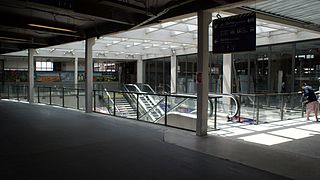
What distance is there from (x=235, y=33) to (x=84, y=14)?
11.6 feet

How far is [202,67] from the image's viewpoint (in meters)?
6.15

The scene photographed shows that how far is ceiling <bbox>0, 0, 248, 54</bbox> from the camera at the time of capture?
6.10 meters

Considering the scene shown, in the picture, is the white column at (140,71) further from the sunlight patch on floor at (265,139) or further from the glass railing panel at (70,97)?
the sunlight patch on floor at (265,139)

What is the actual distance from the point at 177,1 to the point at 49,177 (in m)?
4.33

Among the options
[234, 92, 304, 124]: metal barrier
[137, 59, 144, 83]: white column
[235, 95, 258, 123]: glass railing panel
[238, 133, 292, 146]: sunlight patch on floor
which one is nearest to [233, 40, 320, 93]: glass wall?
[234, 92, 304, 124]: metal barrier

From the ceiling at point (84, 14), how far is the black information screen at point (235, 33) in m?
0.40

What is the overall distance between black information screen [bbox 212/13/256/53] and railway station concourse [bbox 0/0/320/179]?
21 mm

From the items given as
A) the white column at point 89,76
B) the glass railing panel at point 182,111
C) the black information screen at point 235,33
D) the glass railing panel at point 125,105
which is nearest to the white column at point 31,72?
the white column at point 89,76

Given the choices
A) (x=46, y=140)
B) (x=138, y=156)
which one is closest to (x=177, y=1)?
(x=138, y=156)

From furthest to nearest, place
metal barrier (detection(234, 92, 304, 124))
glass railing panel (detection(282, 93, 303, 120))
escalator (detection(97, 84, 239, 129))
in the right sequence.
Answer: glass railing panel (detection(282, 93, 303, 120))
metal barrier (detection(234, 92, 304, 124))
escalator (detection(97, 84, 239, 129))

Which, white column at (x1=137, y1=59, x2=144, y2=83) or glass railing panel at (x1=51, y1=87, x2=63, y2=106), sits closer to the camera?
glass railing panel at (x1=51, y1=87, x2=63, y2=106)

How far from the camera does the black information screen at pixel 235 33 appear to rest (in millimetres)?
5398

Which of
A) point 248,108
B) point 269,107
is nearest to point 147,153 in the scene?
point 248,108

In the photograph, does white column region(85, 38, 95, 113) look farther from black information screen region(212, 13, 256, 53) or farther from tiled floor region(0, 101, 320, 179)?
black information screen region(212, 13, 256, 53)
